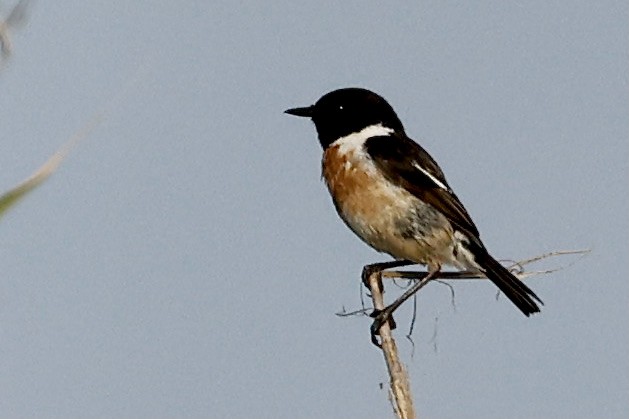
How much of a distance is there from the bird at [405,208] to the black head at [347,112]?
0.31m

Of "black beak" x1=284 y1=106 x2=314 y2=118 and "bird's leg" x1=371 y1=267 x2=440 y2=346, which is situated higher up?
"black beak" x1=284 y1=106 x2=314 y2=118

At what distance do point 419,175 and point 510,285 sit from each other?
83 centimetres

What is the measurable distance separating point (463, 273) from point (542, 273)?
2.84 ft

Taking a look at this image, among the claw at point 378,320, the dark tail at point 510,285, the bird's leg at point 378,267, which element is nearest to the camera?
the claw at point 378,320

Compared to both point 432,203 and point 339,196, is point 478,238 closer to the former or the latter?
point 432,203

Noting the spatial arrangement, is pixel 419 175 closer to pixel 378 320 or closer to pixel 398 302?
pixel 398 302

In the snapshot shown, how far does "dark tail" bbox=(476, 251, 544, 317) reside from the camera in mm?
4961

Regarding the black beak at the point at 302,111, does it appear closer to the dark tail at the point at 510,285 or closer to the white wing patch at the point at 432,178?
the white wing patch at the point at 432,178

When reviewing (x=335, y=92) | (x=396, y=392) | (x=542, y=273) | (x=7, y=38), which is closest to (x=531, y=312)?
(x=542, y=273)

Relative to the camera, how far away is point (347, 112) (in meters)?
6.06

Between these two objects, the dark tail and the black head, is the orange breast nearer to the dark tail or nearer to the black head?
the dark tail

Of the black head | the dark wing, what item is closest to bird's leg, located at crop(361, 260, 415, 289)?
the dark wing

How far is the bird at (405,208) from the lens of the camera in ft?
17.4

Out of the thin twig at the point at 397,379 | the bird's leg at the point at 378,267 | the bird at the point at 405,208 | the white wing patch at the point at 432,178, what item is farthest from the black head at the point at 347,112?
the thin twig at the point at 397,379
